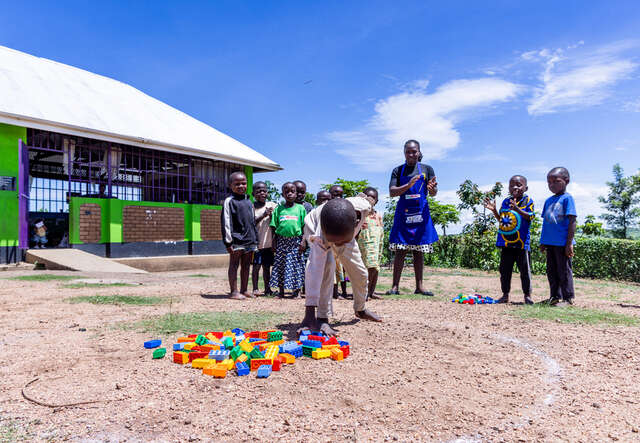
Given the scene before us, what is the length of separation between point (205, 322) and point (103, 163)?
37.0 ft

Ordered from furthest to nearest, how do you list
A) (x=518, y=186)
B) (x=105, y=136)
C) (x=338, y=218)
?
1. (x=105, y=136)
2. (x=518, y=186)
3. (x=338, y=218)

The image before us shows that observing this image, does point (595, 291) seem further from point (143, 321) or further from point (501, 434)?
point (143, 321)

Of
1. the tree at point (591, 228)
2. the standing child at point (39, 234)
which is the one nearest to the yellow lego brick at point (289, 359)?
the standing child at point (39, 234)

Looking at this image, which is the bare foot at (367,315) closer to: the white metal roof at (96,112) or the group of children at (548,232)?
the group of children at (548,232)

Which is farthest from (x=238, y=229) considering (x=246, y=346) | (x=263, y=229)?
(x=246, y=346)

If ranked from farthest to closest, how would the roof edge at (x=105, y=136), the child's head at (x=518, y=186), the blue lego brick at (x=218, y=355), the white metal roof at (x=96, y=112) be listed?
the white metal roof at (x=96, y=112) < the roof edge at (x=105, y=136) < the child's head at (x=518, y=186) < the blue lego brick at (x=218, y=355)

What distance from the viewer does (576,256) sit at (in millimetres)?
12594

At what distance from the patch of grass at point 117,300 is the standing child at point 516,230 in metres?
4.84

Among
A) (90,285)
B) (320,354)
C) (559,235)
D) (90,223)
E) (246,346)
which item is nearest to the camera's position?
(320,354)

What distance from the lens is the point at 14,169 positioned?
11.2 metres

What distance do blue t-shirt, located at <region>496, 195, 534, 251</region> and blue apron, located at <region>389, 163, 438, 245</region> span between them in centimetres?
99

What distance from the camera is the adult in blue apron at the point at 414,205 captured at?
6645mm

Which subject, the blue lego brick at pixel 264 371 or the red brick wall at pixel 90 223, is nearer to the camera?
the blue lego brick at pixel 264 371

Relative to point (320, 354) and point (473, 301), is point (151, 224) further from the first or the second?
point (320, 354)
